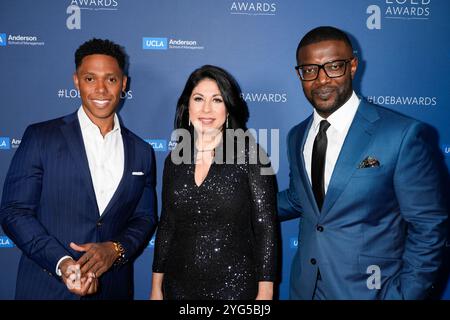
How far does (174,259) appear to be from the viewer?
2.16 m

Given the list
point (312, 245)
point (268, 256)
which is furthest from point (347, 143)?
point (268, 256)

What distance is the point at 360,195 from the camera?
1.92 m

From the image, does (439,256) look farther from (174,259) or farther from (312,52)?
(174,259)

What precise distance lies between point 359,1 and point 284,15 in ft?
1.87

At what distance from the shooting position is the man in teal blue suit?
1.86 metres

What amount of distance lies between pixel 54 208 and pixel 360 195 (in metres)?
1.63

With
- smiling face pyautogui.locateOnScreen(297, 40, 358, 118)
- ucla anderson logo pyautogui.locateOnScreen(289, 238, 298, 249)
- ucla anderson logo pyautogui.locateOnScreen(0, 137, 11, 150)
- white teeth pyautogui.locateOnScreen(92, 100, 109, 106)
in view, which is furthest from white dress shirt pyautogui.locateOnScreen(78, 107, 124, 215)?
ucla anderson logo pyautogui.locateOnScreen(289, 238, 298, 249)

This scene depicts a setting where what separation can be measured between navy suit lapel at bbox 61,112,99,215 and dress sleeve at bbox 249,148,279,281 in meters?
0.88

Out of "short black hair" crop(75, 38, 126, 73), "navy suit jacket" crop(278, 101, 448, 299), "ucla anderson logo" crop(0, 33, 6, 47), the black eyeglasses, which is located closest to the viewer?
"navy suit jacket" crop(278, 101, 448, 299)

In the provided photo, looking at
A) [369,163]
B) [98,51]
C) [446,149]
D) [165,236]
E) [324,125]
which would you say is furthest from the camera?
[446,149]

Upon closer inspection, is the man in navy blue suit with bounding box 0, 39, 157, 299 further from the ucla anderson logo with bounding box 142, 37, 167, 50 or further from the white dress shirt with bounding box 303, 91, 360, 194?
the white dress shirt with bounding box 303, 91, 360, 194

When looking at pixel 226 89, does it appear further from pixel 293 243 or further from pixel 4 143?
pixel 4 143

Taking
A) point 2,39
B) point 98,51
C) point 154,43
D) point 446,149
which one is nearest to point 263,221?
point 98,51

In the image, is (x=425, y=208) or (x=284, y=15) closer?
(x=425, y=208)
